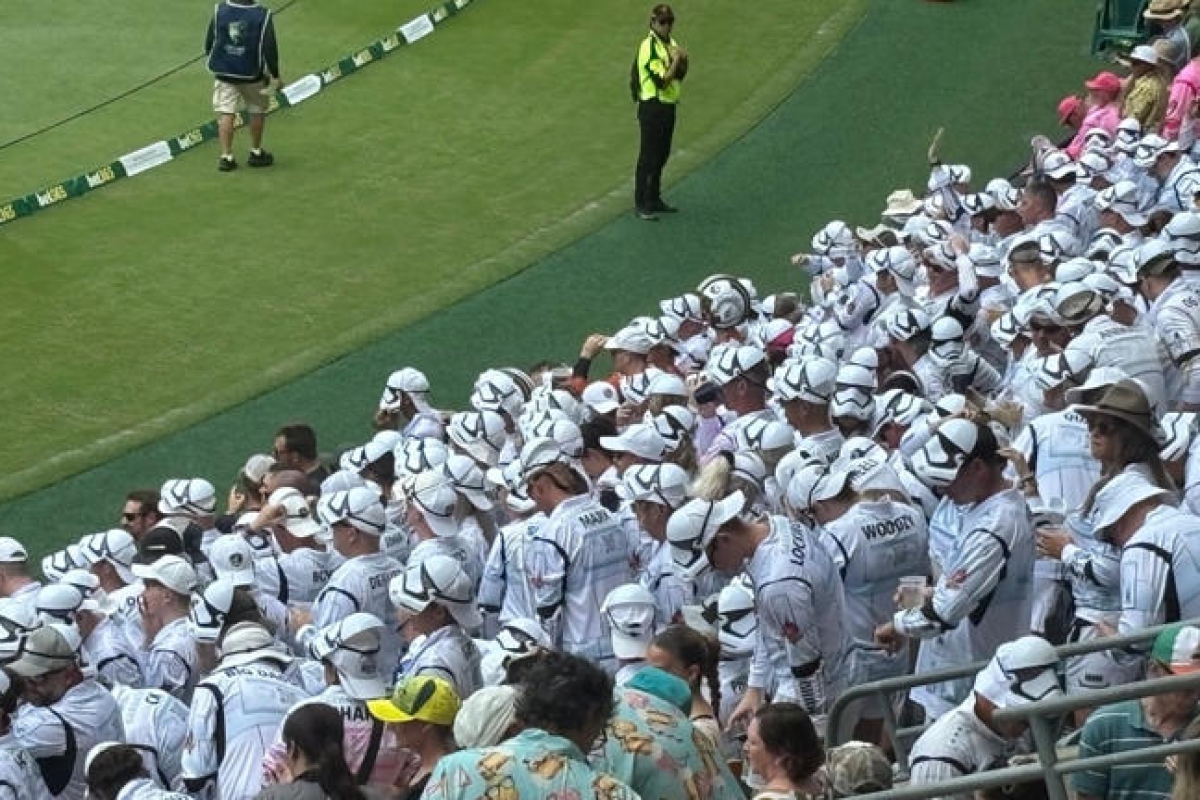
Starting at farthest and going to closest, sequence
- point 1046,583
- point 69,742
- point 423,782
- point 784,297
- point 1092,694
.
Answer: point 784,297 → point 1046,583 → point 69,742 → point 423,782 → point 1092,694

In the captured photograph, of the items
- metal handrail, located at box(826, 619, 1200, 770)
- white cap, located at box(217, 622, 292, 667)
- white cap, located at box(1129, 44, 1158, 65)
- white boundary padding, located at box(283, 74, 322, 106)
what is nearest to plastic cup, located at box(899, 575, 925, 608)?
metal handrail, located at box(826, 619, 1200, 770)

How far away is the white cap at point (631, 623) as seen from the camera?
7668 millimetres

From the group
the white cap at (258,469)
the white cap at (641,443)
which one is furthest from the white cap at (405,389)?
the white cap at (641,443)

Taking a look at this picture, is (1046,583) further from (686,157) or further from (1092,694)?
(686,157)

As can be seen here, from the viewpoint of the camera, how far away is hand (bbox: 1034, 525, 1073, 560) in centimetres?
794

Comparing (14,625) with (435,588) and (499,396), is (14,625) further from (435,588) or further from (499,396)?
(499,396)

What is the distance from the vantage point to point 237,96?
741 inches

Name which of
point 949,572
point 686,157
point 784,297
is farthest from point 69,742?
point 686,157

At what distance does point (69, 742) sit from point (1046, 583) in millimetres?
3775

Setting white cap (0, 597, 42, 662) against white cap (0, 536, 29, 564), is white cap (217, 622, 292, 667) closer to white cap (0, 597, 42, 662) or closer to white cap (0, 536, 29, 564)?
white cap (0, 597, 42, 662)

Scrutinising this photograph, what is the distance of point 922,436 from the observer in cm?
898

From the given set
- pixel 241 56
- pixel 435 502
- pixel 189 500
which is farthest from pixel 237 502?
pixel 241 56

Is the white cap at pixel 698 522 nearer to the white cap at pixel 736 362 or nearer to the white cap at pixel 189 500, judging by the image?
the white cap at pixel 736 362

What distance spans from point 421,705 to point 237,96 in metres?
13.1
